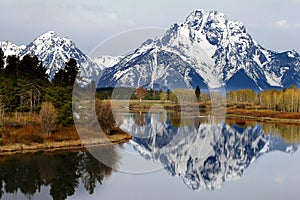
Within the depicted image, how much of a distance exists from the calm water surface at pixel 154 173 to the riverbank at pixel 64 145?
124 cm

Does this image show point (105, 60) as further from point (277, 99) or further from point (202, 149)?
point (277, 99)

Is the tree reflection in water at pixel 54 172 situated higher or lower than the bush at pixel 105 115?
lower

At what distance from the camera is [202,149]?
106 ft

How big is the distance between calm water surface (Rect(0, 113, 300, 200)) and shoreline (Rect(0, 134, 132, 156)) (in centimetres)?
118

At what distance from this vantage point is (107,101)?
31031 mm

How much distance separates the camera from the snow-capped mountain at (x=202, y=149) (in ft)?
74.1

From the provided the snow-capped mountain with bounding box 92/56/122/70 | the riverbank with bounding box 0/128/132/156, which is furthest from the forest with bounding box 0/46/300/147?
the snow-capped mountain with bounding box 92/56/122/70

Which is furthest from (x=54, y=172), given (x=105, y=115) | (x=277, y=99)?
(x=277, y=99)

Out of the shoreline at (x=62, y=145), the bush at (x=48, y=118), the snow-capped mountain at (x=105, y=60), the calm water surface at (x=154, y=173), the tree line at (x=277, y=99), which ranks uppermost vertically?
the snow-capped mountain at (x=105, y=60)

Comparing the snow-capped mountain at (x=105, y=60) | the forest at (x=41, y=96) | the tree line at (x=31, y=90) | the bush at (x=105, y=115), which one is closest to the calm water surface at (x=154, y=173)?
the bush at (x=105, y=115)

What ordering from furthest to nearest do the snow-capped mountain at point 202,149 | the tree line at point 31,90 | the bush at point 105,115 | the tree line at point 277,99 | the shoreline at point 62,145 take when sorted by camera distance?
1. the tree line at point 277,99
2. the tree line at point 31,90
3. the bush at point 105,115
4. the shoreline at point 62,145
5. the snow-capped mountain at point 202,149

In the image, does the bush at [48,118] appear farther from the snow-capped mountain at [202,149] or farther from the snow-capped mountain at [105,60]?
the snow-capped mountain at [105,60]

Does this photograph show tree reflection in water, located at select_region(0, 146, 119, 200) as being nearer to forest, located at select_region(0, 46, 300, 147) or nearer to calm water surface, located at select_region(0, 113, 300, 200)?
calm water surface, located at select_region(0, 113, 300, 200)

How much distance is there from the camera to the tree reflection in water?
2006 centimetres
